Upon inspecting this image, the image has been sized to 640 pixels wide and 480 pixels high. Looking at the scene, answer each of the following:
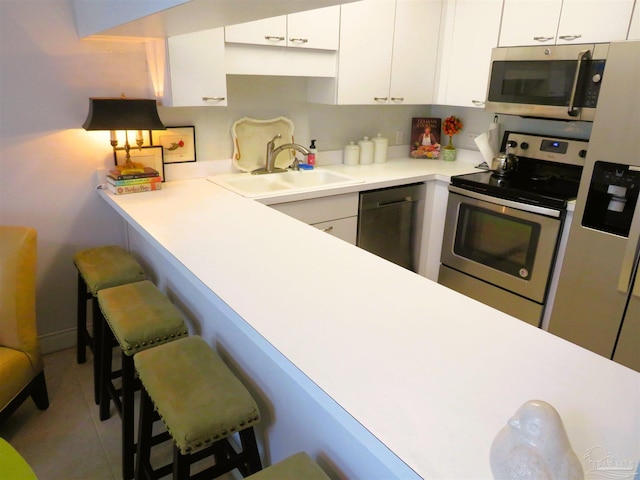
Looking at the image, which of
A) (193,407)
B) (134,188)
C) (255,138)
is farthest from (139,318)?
(255,138)

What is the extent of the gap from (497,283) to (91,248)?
2353 mm

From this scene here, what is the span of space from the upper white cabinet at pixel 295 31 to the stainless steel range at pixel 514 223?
1182 mm

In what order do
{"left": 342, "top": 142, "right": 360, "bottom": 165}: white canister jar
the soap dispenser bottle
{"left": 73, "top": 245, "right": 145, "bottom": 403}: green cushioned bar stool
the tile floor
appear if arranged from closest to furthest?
the tile floor, {"left": 73, "top": 245, "right": 145, "bottom": 403}: green cushioned bar stool, the soap dispenser bottle, {"left": 342, "top": 142, "right": 360, "bottom": 165}: white canister jar

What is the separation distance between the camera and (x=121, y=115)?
2133mm

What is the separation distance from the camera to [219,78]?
2354 mm

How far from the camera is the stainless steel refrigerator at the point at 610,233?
6.61 feet

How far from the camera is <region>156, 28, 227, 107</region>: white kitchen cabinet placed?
87.4 inches

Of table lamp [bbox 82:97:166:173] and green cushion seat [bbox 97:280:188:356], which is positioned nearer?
green cushion seat [bbox 97:280:188:356]

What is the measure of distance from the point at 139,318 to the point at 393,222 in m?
1.81

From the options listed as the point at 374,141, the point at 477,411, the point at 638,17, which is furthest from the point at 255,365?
the point at 638,17

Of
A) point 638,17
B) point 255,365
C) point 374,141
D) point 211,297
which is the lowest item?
point 255,365

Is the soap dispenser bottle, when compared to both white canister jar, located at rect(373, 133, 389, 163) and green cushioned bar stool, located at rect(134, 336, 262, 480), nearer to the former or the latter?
white canister jar, located at rect(373, 133, 389, 163)

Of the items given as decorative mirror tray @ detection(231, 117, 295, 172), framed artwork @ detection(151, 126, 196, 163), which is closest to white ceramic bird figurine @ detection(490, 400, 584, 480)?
framed artwork @ detection(151, 126, 196, 163)

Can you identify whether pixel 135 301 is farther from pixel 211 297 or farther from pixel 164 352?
pixel 211 297
